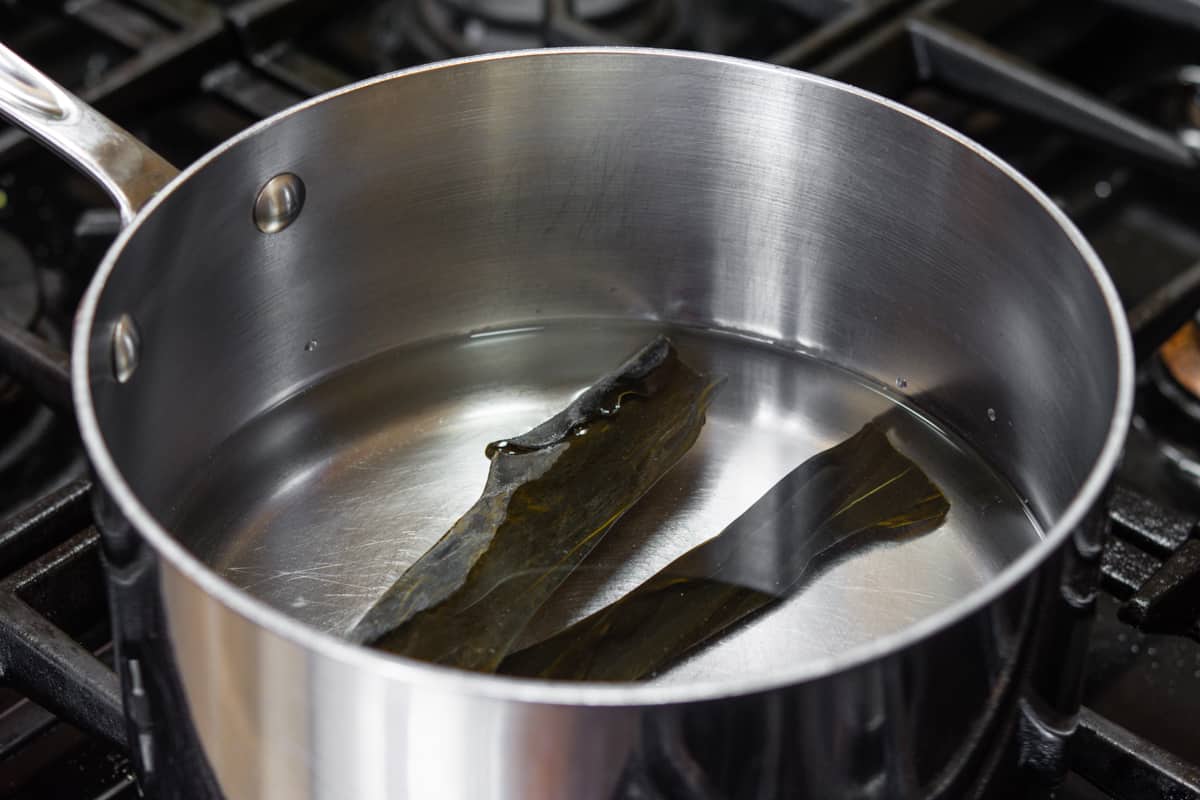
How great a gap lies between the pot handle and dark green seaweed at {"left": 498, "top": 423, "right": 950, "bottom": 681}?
0.17 metres

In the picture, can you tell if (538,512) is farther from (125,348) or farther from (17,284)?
(17,284)

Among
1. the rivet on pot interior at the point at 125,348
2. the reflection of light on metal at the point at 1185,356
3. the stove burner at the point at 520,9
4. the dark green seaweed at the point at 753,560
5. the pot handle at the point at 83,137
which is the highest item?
the pot handle at the point at 83,137

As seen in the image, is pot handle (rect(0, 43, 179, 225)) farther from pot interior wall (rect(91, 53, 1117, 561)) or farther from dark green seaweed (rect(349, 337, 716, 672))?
dark green seaweed (rect(349, 337, 716, 672))

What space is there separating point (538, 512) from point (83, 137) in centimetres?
18

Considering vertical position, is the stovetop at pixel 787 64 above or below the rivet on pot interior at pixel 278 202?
below

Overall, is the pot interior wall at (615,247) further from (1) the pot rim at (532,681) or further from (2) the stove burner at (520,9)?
(2) the stove burner at (520,9)

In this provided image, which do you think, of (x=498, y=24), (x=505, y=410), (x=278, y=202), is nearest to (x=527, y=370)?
(x=505, y=410)

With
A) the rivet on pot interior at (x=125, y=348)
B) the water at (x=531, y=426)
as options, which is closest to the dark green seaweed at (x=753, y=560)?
the water at (x=531, y=426)

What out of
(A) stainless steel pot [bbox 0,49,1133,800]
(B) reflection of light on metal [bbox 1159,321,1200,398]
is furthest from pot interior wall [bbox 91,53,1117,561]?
(B) reflection of light on metal [bbox 1159,321,1200,398]

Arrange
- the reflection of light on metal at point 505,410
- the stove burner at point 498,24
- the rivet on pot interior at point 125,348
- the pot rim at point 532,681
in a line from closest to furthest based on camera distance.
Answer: the pot rim at point 532,681
the rivet on pot interior at point 125,348
the reflection of light on metal at point 505,410
the stove burner at point 498,24

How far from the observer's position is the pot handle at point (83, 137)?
0.42 metres

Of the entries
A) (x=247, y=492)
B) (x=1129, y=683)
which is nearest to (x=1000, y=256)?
(x=1129, y=683)

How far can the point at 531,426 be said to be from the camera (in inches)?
21.5

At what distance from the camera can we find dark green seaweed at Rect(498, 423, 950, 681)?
16.6 inches
